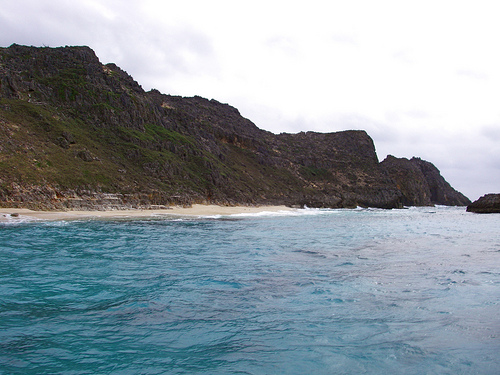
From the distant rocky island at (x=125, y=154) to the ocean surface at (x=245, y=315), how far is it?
1071 inches

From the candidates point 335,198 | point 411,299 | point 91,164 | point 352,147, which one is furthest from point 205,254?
point 352,147

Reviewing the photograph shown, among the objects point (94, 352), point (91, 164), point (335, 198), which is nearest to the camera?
point (94, 352)

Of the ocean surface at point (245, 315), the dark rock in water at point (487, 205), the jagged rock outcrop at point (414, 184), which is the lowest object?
the ocean surface at point (245, 315)

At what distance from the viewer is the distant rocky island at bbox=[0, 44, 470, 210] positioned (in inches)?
1439

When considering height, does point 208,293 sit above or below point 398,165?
below

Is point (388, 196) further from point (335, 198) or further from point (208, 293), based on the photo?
point (208, 293)

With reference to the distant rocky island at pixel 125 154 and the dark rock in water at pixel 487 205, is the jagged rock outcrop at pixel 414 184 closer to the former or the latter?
the distant rocky island at pixel 125 154

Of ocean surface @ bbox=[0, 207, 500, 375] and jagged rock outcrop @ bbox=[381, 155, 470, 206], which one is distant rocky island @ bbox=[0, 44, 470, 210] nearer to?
jagged rock outcrop @ bbox=[381, 155, 470, 206]

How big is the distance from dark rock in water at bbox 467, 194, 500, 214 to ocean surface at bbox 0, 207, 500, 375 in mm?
60998

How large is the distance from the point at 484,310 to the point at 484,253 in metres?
9.34

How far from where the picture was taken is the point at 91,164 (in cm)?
4316

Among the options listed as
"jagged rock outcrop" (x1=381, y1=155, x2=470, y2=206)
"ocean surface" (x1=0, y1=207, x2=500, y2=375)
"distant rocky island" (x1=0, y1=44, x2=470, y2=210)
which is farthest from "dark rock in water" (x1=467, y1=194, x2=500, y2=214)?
"ocean surface" (x1=0, y1=207, x2=500, y2=375)

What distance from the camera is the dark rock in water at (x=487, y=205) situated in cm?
6084

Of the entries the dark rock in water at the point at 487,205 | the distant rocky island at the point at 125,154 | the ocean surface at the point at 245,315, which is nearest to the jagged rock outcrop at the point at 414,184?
the distant rocky island at the point at 125,154
